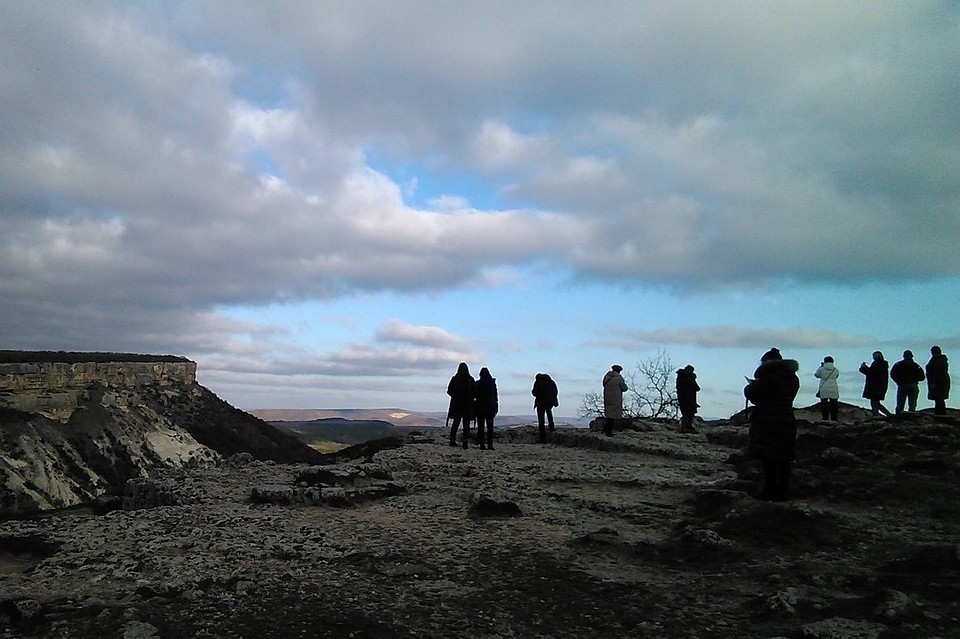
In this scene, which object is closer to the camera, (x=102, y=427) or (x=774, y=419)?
(x=774, y=419)

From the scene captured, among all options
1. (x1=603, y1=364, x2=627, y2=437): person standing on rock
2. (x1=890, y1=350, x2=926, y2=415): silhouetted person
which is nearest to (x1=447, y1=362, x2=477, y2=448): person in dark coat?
(x1=603, y1=364, x2=627, y2=437): person standing on rock

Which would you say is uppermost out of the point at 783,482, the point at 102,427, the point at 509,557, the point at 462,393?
the point at 462,393

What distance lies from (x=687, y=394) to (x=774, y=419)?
12.3 m

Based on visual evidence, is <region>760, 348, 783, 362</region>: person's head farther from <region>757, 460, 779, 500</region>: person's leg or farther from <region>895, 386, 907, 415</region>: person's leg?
<region>895, 386, 907, 415</region>: person's leg

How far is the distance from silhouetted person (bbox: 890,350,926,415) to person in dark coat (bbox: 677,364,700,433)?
5.32 metres

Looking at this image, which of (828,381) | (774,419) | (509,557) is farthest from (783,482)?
(828,381)

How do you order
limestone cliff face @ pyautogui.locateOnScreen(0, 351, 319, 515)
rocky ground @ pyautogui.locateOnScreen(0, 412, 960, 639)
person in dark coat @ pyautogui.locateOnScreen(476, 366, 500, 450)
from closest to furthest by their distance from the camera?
rocky ground @ pyautogui.locateOnScreen(0, 412, 960, 639)
person in dark coat @ pyautogui.locateOnScreen(476, 366, 500, 450)
limestone cliff face @ pyautogui.locateOnScreen(0, 351, 319, 515)

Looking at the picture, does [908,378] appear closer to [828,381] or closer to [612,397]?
[828,381]

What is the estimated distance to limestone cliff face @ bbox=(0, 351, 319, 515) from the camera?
1672 inches

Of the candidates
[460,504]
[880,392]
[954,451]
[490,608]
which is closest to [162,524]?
[460,504]

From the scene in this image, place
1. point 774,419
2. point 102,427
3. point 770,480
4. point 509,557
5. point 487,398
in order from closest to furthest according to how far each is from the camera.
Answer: point 509,557 < point 774,419 < point 770,480 < point 487,398 < point 102,427

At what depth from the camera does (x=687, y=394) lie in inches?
843

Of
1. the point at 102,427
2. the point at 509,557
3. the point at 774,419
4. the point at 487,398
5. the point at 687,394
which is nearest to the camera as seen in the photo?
the point at 509,557

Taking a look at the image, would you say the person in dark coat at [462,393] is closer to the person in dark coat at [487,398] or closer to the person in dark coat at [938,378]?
the person in dark coat at [487,398]
